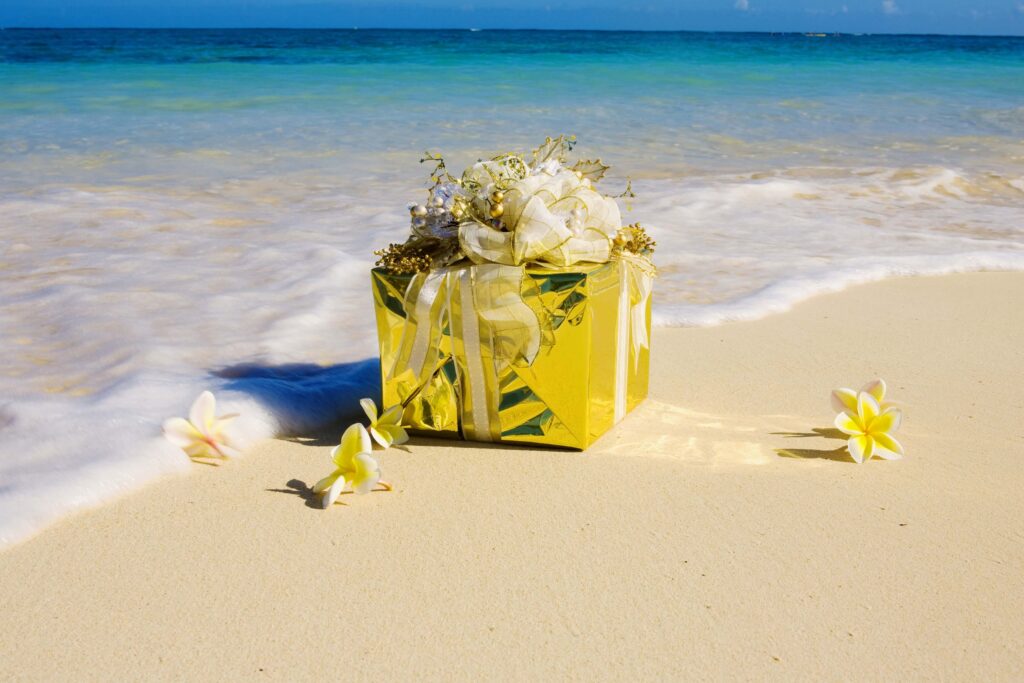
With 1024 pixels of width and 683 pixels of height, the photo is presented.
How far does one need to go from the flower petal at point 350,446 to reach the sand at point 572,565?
9cm

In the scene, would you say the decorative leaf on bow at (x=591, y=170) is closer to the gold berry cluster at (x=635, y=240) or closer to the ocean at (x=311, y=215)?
the gold berry cluster at (x=635, y=240)

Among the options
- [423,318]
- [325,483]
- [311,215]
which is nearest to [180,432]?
[325,483]

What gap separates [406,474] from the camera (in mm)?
2035

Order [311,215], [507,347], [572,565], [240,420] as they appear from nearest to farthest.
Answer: [572,565], [507,347], [240,420], [311,215]

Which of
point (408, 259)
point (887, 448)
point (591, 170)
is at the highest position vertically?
point (591, 170)

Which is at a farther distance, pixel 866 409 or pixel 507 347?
pixel 866 409

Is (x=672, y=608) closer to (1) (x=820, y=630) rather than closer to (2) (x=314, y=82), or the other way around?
(1) (x=820, y=630)

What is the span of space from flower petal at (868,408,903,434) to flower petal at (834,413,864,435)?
0.09 ft

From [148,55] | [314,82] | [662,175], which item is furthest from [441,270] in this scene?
[148,55]

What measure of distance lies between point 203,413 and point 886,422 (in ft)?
4.80

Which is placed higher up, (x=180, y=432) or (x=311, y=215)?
(x=180, y=432)

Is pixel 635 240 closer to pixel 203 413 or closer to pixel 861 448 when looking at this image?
pixel 861 448

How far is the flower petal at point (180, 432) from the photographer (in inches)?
82.3

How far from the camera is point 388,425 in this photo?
214 centimetres
